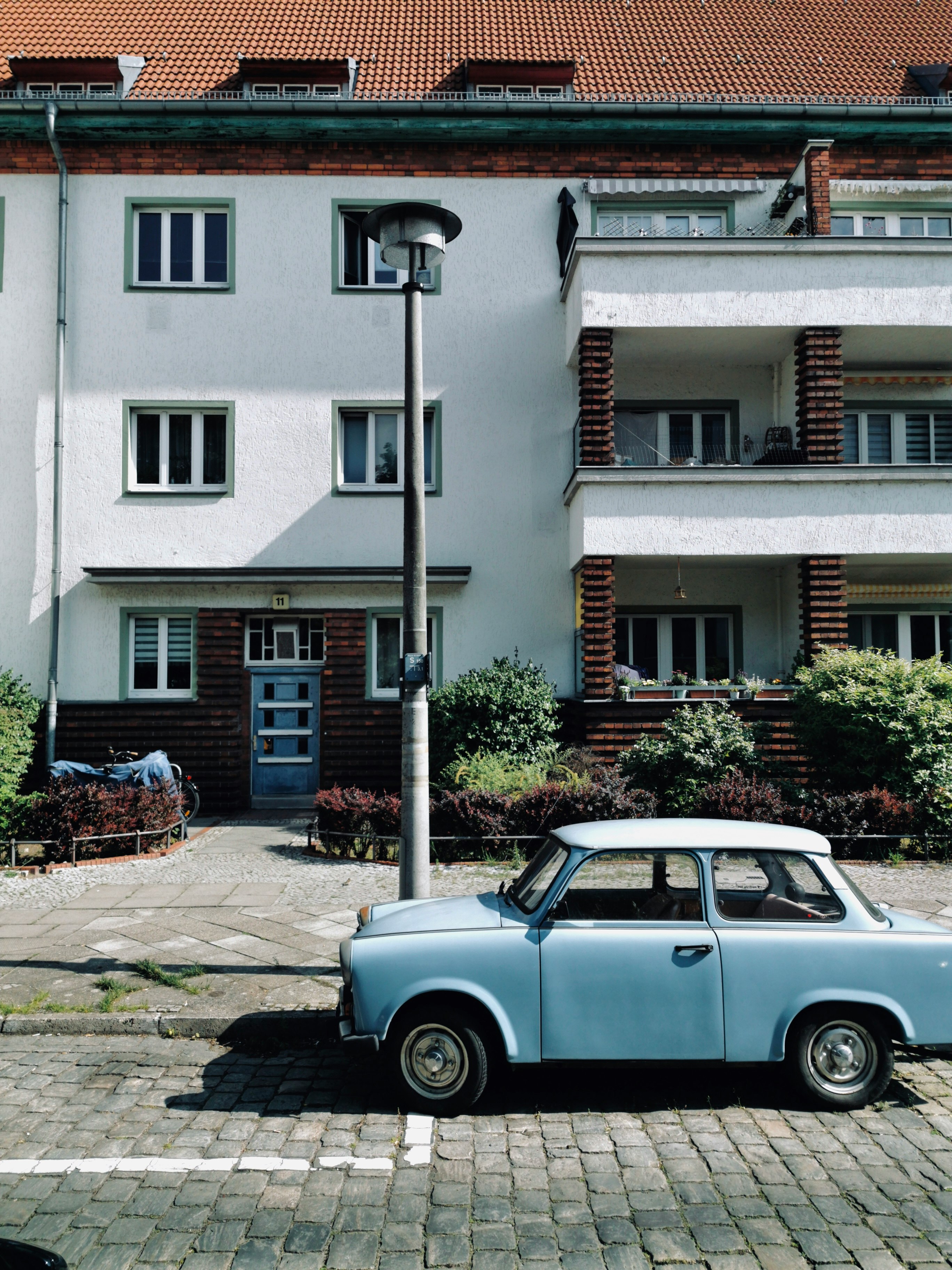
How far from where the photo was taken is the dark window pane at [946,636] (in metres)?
15.3

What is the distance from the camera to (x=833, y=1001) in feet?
14.7

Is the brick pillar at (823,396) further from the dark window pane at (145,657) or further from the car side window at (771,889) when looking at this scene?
the dark window pane at (145,657)

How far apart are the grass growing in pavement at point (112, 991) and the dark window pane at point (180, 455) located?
989cm

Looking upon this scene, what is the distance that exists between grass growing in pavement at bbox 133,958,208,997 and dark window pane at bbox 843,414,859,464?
516 inches

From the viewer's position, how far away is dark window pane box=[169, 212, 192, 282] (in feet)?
48.8

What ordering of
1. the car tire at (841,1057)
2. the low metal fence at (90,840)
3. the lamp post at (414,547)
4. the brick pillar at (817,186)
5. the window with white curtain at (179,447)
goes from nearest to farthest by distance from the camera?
→ the car tire at (841,1057)
the lamp post at (414,547)
the low metal fence at (90,840)
the brick pillar at (817,186)
the window with white curtain at (179,447)

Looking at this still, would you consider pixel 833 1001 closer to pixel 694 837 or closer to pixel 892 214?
pixel 694 837

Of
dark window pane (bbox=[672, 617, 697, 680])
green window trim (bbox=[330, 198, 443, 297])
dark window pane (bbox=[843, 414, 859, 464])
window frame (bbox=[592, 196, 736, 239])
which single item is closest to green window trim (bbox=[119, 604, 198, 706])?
green window trim (bbox=[330, 198, 443, 297])

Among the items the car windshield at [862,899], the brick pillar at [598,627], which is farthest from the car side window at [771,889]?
the brick pillar at [598,627]

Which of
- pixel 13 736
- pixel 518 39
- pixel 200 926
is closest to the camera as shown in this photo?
pixel 200 926

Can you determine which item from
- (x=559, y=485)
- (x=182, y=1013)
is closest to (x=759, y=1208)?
(x=182, y=1013)

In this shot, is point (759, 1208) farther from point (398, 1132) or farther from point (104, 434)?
point (104, 434)

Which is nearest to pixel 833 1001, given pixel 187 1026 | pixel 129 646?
pixel 187 1026

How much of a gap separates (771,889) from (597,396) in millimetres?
10027
